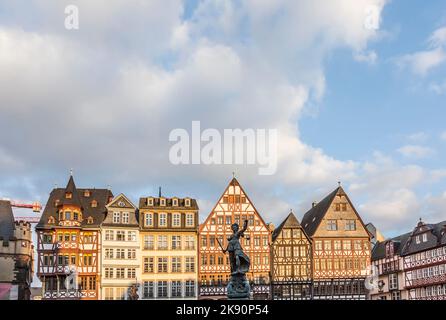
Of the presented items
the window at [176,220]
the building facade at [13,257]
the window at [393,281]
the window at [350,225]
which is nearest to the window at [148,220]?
the window at [176,220]

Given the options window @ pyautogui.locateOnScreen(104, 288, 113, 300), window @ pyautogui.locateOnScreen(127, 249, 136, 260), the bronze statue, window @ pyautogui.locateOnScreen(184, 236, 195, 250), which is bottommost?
window @ pyautogui.locateOnScreen(104, 288, 113, 300)

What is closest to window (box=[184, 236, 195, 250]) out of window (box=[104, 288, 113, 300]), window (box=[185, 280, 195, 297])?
window (box=[185, 280, 195, 297])

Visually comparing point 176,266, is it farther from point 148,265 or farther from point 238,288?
point 238,288

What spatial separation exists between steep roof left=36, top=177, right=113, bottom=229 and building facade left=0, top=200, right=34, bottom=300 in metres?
6.21

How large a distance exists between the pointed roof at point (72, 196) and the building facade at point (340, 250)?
71.2 feet

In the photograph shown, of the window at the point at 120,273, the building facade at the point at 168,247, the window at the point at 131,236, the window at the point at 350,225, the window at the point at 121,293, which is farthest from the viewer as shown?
the window at the point at 350,225

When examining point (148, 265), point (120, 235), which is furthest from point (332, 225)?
point (120, 235)

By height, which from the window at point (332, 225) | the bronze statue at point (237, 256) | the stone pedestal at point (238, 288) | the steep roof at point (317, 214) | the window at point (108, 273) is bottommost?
the stone pedestal at point (238, 288)

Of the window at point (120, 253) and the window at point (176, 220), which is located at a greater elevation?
the window at point (176, 220)

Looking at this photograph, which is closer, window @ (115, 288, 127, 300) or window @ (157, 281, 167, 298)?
window @ (115, 288, 127, 300)

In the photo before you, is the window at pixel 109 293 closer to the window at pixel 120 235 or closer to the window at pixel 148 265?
the window at pixel 148 265

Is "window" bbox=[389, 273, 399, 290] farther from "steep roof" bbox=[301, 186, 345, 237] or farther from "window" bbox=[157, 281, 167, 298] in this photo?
"window" bbox=[157, 281, 167, 298]

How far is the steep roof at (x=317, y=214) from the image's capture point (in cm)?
6325

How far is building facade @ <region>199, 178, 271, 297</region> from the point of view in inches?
2370
